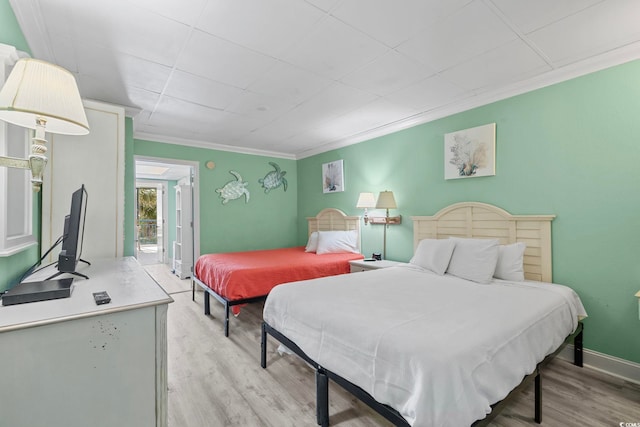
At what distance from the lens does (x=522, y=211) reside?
2.80 m

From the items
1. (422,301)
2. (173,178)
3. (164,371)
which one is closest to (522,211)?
(422,301)

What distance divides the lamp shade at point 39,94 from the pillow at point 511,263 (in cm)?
Answer: 320

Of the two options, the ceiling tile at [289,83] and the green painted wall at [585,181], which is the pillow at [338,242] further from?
the ceiling tile at [289,83]

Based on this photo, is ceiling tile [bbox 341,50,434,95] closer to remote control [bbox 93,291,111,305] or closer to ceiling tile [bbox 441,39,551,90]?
ceiling tile [bbox 441,39,551,90]

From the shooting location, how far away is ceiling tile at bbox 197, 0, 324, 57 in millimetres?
A: 1736

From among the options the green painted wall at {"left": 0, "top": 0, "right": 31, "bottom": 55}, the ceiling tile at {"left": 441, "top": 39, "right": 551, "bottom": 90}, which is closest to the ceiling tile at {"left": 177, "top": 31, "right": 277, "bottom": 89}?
the green painted wall at {"left": 0, "top": 0, "right": 31, "bottom": 55}

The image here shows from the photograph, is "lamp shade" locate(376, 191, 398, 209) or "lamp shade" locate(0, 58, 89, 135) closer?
"lamp shade" locate(0, 58, 89, 135)

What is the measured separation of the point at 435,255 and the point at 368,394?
1.77 m

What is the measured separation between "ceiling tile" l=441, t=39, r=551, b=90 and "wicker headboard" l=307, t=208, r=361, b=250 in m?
2.45

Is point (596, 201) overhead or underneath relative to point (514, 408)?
overhead

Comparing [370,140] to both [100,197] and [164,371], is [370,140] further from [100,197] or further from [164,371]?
[164,371]

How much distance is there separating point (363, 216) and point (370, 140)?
3.83 feet

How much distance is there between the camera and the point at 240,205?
5.38 meters

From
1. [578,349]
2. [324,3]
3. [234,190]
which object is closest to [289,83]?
[324,3]
